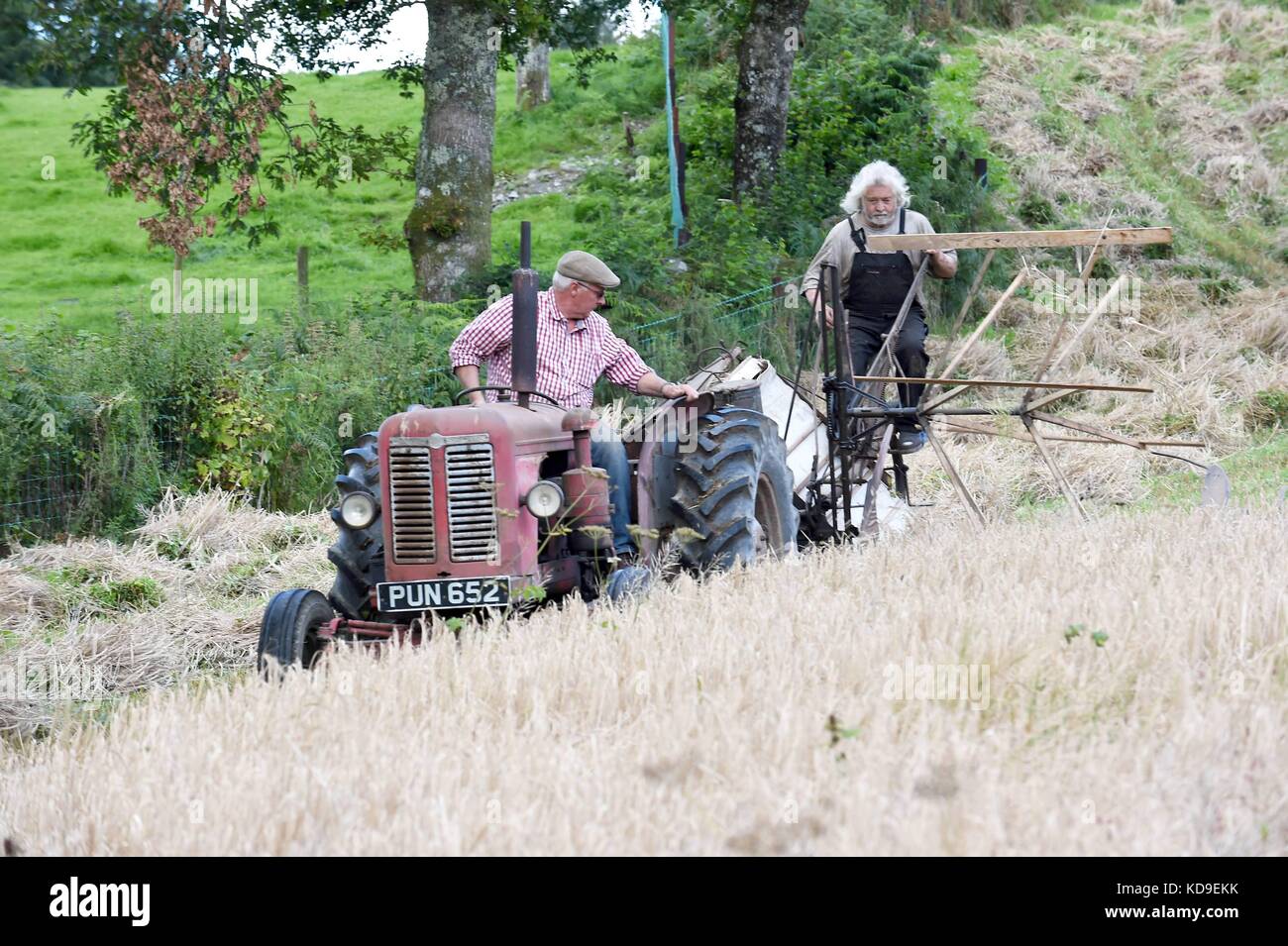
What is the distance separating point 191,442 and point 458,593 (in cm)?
515

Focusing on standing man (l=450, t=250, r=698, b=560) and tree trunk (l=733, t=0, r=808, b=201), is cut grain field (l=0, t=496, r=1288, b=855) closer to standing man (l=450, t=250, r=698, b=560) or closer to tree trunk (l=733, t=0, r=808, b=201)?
A: standing man (l=450, t=250, r=698, b=560)

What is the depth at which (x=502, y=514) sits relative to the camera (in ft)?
20.9

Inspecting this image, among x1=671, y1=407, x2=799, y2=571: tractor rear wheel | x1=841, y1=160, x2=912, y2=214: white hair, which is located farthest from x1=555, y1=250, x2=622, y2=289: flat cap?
x1=841, y1=160, x2=912, y2=214: white hair

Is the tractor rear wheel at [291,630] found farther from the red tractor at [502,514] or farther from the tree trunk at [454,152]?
the tree trunk at [454,152]

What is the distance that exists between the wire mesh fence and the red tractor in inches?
144

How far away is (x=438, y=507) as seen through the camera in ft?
21.2

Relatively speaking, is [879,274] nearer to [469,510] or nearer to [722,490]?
[722,490]

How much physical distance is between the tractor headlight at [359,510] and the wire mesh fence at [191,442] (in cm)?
387

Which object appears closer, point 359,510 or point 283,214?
point 359,510

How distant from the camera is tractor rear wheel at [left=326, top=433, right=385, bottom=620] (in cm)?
679

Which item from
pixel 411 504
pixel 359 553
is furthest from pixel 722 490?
pixel 359 553

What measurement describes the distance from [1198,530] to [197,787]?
4962mm

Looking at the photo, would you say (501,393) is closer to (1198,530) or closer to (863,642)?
(863,642)

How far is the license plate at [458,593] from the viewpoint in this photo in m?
6.28
